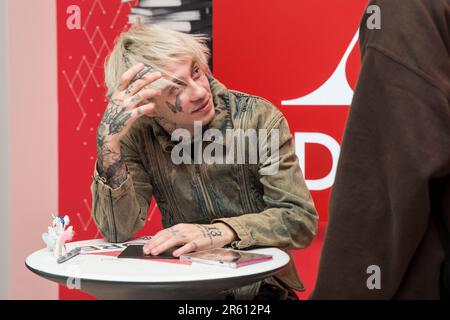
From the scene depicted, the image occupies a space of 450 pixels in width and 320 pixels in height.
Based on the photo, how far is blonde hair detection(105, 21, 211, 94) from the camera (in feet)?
5.68

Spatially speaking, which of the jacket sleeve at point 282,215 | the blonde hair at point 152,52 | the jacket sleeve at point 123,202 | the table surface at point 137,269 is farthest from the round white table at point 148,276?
the blonde hair at point 152,52

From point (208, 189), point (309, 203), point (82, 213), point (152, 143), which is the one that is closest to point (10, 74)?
point (82, 213)

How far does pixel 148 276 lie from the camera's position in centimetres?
129

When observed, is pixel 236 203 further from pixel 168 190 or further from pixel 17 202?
pixel 17 202

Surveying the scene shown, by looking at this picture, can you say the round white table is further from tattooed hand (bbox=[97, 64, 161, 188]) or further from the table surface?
tattooed hand (bbox=[97, 64, 161, 188])

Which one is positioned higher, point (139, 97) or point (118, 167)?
point (139, 97)

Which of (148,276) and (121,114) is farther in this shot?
(121,114)

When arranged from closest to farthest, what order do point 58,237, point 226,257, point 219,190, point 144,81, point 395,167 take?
1. point 395,167
2. point 226,257
3. point 58,237
4. point 144,81
5. point 219,190

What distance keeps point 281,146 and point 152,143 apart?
433 mm

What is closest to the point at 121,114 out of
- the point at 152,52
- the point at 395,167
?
the point at 152,52

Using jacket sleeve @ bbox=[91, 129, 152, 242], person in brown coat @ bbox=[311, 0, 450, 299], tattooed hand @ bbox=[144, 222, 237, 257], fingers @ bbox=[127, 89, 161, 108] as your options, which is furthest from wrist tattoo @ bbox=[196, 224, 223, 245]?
person in brown coat @ bbox=[311, 0, 450, 299]

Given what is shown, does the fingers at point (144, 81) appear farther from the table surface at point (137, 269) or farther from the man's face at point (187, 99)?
the table surface at point (137, 269)

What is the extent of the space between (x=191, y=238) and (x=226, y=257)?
166mm

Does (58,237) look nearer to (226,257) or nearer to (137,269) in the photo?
(137,269)
